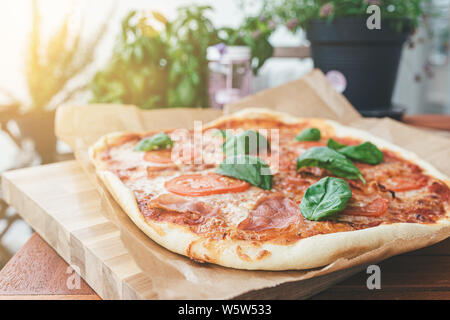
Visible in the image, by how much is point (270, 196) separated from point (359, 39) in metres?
1.43

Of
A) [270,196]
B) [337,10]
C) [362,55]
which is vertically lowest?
[270,196]

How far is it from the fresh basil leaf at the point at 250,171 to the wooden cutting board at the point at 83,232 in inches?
16.8

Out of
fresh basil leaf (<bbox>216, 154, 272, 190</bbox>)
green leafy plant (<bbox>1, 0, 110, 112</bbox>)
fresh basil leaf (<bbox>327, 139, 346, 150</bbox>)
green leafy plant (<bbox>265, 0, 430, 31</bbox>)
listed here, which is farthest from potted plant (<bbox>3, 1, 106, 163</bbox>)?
fresh basil leaf (<bbox>327, 139, 346, 150</bbox>)

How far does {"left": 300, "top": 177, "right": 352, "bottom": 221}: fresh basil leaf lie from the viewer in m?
1.23

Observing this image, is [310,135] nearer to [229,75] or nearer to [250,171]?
[250,171]

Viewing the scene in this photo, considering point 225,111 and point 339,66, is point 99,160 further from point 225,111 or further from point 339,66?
point 339,66

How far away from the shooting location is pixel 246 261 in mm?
1074

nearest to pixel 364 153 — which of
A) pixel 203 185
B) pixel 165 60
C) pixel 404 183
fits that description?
pixel 404 183

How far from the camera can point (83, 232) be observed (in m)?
1.29

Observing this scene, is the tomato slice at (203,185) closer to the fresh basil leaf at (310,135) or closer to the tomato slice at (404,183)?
the tomato slice at (404,183)

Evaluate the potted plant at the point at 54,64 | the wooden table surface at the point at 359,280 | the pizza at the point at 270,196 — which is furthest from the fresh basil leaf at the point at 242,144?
the potted plant at the point at 54,64

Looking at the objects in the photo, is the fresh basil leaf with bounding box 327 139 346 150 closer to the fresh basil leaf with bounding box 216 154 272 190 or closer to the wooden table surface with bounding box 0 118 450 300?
the fresh basil leaf with bounding box 216 154 272 190

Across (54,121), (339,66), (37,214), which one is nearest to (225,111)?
(339,66)
